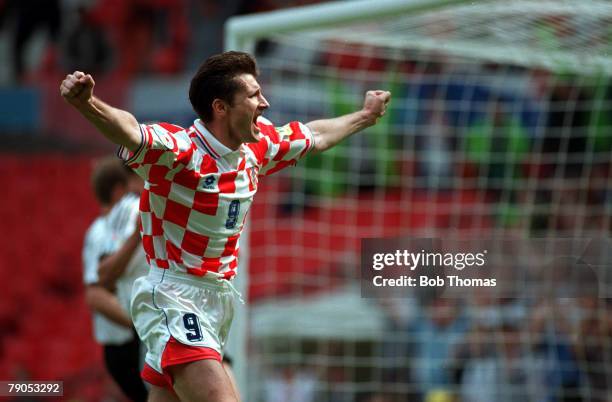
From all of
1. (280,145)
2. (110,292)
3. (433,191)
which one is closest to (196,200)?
(280,145)

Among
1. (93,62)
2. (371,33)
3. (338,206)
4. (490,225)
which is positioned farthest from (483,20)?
(93,62)

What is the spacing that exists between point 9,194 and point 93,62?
1968 millimetres

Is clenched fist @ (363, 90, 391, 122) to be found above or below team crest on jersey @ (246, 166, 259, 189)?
above

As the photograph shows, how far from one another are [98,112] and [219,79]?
0.62 metres

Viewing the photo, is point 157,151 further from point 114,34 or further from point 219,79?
point 114,34

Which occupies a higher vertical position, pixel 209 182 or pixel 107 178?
pixel 209 182

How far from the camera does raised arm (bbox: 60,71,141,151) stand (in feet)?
9.91

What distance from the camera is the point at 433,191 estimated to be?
356 inches

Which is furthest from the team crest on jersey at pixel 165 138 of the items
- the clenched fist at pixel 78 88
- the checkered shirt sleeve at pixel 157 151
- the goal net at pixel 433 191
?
the goal net at pixel 433 191

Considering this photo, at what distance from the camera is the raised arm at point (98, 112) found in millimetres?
3021

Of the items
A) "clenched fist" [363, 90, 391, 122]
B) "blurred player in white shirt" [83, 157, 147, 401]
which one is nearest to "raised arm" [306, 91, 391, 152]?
"clenched fist" [363, 90, 391, 122]

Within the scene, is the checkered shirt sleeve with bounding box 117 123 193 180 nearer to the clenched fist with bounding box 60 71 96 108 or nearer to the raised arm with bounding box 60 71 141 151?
the raised arm with bounding box 60 71 141 151

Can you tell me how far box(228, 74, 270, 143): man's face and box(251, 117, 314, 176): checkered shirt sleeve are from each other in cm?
20

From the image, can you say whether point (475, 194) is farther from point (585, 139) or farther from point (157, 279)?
point (157, 279)
